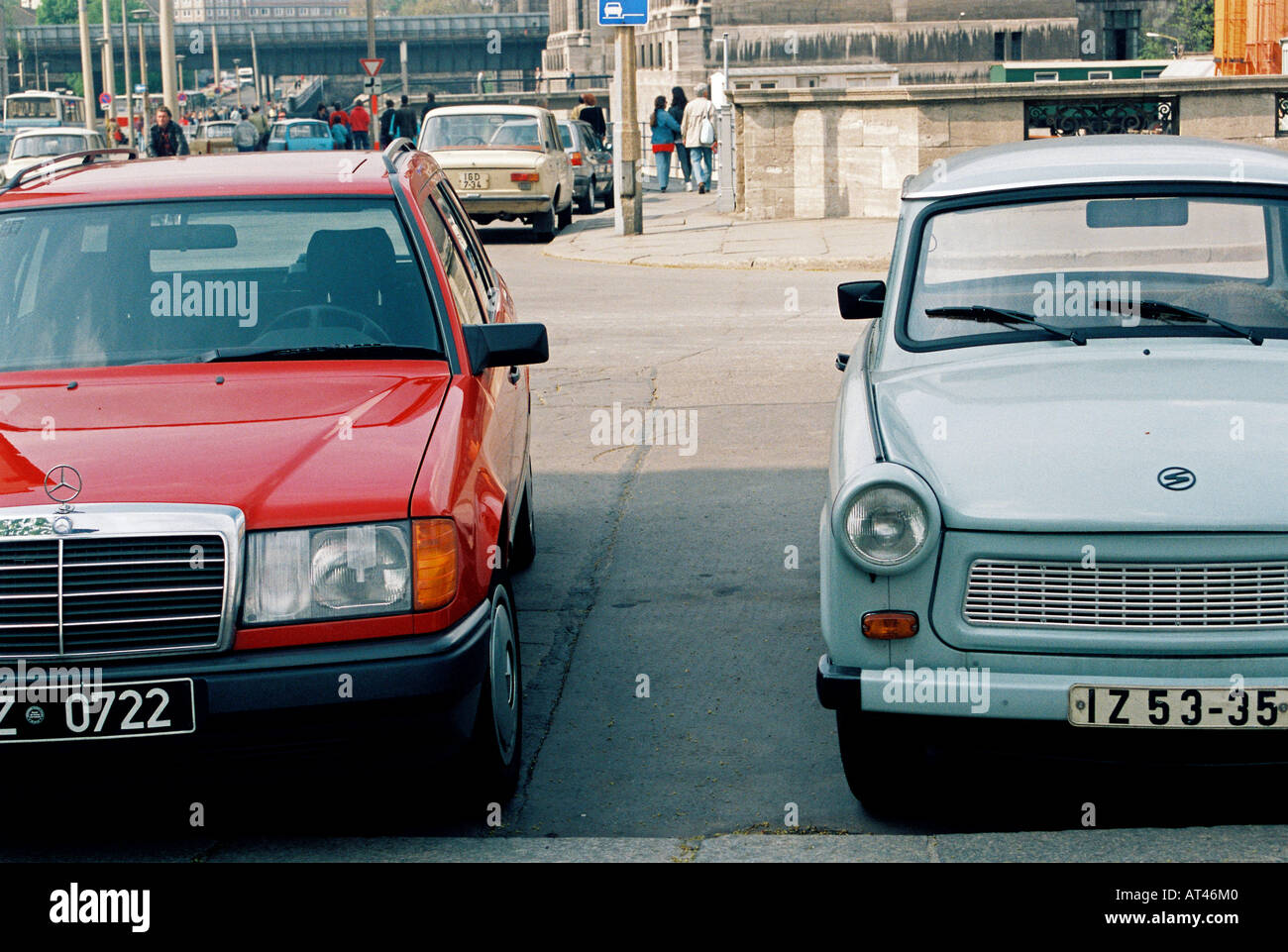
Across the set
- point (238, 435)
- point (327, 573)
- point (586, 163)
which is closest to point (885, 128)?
point (586, 163)

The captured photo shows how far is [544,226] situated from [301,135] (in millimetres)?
39977

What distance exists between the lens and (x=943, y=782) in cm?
426

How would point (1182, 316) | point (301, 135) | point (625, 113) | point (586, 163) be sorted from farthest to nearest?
point (301, 135)
point (586, 163)
point (625, 113)
point (1182, 316)

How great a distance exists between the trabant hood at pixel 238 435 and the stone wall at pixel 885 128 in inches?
656

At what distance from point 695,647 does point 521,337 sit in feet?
4.68

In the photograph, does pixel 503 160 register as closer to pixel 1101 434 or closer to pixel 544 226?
pixel 544 226

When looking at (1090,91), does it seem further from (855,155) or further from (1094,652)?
(1094,652)

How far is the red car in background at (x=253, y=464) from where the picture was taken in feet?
11.3

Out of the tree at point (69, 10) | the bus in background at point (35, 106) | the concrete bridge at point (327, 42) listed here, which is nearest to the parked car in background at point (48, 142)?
the bus in background at point (35, 106)

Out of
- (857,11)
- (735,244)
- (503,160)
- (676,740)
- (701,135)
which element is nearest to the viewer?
(676,740)

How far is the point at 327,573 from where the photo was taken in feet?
11.6

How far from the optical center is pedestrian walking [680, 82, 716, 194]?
28422 mm

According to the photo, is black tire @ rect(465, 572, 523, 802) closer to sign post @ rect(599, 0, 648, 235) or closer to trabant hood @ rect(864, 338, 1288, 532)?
trabant hood @ rect(864, 338, 1288, 532)

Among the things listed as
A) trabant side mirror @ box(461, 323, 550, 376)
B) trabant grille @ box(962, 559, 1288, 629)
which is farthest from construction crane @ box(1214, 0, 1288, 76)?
trabant grille @ box(962, 559, 1288, 629)
